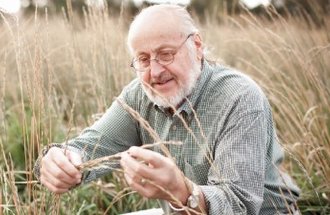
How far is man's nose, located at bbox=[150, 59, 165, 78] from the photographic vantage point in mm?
1846

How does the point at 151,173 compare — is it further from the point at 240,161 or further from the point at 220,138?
the point at 220,138

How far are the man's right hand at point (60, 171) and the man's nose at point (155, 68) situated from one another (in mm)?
434

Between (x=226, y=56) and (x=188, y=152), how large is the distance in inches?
176

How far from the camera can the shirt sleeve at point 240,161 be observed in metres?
1.51

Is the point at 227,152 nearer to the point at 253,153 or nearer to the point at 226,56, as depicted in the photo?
the point at 253,153

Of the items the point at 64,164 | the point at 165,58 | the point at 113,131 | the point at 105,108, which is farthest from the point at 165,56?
the point at 105,108

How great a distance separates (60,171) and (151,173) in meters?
0.44

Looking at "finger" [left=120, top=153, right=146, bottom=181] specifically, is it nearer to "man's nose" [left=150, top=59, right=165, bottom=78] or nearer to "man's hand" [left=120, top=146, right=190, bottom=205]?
"man's hand" [left=120, top=146, right=190, bottom=205]

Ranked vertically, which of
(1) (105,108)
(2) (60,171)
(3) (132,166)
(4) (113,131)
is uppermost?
(3) (132,166)

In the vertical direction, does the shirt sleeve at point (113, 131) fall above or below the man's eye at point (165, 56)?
below

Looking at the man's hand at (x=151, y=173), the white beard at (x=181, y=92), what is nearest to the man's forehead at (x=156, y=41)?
the white beard at (x=181, y=92)

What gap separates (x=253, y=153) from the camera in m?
1.62

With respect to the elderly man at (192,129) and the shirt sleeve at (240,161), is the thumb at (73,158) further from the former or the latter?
the shirt sleeve at (240,161)

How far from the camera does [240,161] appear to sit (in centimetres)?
159
